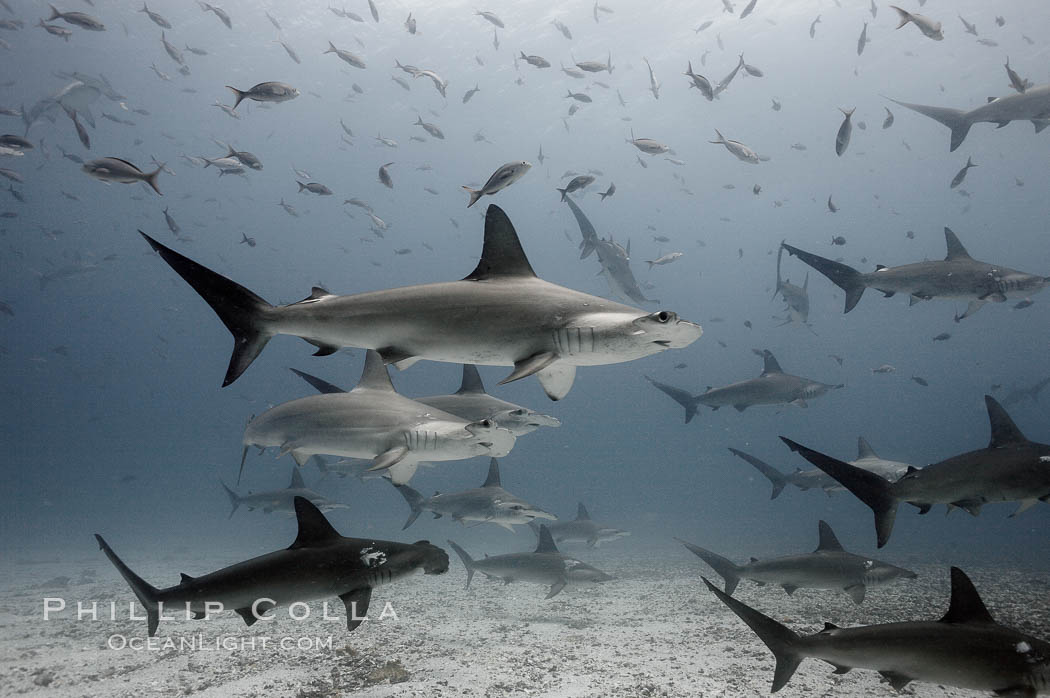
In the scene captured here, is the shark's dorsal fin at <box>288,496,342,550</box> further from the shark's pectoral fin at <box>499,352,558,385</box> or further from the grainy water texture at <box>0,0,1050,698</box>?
the shark's pectoral fin at <box>499,352,558,385</box>

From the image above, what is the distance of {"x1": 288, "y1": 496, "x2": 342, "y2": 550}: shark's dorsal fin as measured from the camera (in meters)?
3.12

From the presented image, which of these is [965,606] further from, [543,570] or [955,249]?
[543,570]

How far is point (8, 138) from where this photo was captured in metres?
10.3

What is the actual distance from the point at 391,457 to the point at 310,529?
79 cm

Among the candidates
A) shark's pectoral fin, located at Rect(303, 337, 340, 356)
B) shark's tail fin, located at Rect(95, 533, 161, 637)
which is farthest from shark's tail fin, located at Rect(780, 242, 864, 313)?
shark's tail fin, located at Rect(95, 533, 161, 637)

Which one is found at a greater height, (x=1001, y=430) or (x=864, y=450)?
(x=1001, y=430)

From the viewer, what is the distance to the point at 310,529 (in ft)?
10.3

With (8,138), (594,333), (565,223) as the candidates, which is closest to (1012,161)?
(565,223)

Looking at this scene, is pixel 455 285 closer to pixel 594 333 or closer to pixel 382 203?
pixel 594 333

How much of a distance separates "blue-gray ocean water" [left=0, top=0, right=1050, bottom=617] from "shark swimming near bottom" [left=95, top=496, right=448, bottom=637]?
50.9 feet

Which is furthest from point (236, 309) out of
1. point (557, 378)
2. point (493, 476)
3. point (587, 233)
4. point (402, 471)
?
point (587, 233)

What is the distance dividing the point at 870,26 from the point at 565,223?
37.2 m

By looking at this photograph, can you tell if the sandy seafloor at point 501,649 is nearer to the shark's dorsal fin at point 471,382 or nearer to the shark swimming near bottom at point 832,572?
the shark swimming near bottom at point 832,572

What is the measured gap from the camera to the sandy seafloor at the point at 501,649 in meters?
4.46
